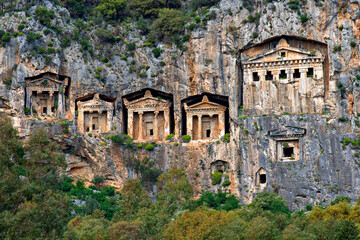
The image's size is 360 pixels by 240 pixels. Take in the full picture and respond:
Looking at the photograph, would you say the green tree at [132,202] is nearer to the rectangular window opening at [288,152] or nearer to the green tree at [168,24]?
the rectangular window opening at [288,152]

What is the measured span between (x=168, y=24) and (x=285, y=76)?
44.5 ft

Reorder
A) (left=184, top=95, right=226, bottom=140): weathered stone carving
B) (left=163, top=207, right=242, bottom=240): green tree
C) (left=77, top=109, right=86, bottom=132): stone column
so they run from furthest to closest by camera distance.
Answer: (left=77, top=109, right=86, bottom=132): stone column < (left=184, top=95, right=226, bottom=140): weathered stone carving < (left=163, top=207, right=242, bottom=240): green tree

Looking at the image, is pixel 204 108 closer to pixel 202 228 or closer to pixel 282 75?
pixel 282 75

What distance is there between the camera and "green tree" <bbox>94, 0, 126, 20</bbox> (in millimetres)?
85625

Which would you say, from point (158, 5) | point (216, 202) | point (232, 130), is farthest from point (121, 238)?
point (158, 5)

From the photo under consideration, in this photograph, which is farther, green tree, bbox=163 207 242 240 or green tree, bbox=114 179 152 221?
green tree, bbox=114 179 152 221

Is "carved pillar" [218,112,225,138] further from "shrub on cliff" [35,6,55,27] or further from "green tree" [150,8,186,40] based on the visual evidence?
"shrub on cliff" [35,6,55,27]

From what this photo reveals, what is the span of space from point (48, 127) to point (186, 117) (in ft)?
46.4

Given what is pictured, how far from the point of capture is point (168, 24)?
80625 mm

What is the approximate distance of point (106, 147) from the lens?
78.8m

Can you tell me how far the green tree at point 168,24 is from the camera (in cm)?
8025

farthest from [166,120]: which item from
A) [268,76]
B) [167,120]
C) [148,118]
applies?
[268,76]

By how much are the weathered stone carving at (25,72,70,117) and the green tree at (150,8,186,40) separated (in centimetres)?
1073

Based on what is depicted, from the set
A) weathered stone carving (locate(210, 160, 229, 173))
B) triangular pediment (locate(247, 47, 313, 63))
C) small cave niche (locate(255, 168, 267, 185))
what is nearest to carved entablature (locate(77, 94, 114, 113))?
weathered stone carving (locate(210, 160, 229, 173))
